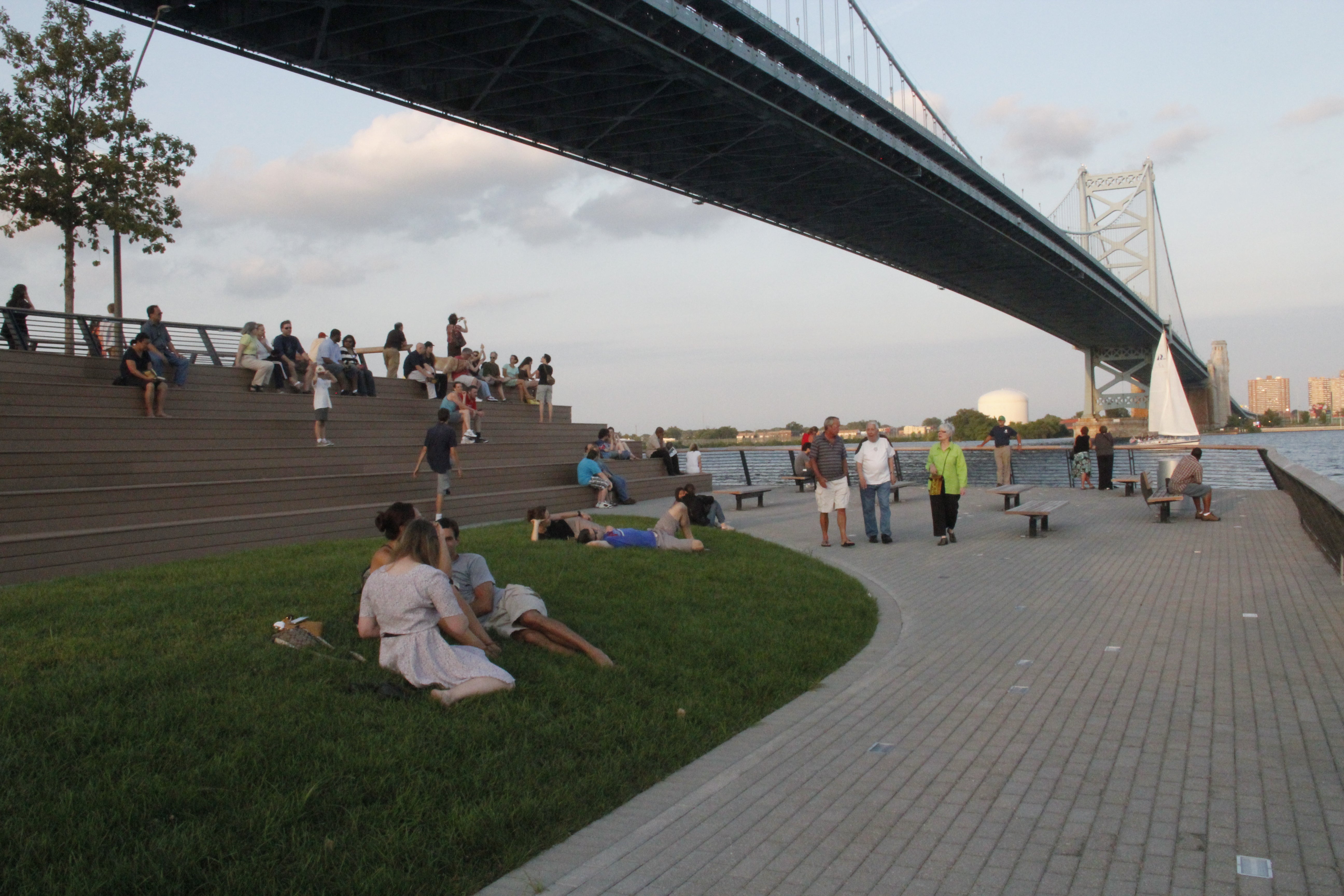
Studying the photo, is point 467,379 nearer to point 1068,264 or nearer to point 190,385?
point 190,385

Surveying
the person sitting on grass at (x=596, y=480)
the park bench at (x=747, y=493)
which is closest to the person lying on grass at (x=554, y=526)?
the person sitting on grass at (x=596, y=480)

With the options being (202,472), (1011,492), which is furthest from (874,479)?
(202,472)

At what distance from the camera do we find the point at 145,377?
13.5 m

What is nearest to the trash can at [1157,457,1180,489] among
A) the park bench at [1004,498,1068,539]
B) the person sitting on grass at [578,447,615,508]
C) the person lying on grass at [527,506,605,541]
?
the park bench at [1004,498,1068,539]

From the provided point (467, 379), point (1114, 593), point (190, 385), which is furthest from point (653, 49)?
point (1114, 593)

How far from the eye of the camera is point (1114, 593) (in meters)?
9.08

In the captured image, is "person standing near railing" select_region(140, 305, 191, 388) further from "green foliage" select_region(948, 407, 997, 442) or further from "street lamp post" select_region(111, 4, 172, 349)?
"green foliage" select_region(948, 407, 997, 442)

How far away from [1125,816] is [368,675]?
3.80 m

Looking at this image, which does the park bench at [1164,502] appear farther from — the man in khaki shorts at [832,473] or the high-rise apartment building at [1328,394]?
the high-rise apartment building at [1328,394]

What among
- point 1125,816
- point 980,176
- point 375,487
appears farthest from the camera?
point 980,176

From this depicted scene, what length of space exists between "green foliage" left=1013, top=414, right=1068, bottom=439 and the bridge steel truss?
29161 millimetres

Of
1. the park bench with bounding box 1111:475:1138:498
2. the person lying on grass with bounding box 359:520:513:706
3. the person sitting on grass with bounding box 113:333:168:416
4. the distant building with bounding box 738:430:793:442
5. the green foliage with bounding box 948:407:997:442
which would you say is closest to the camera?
the person lying on grass with bounding box 359:520:513:706

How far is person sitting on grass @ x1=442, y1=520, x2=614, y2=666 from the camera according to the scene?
6.11 meters

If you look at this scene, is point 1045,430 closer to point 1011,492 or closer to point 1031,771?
point 1011,492
